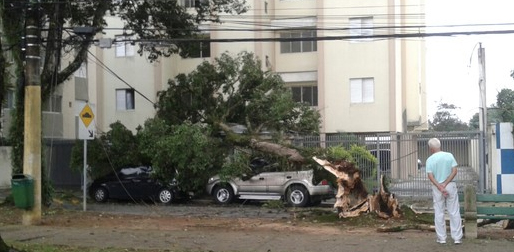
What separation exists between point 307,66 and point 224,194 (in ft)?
52.6

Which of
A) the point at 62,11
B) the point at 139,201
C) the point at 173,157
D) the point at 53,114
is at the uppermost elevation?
the point at 62,11

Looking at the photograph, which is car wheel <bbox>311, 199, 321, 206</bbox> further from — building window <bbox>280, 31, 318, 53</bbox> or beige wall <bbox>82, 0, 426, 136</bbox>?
building window <bbox>280, 31, 318, 53</bbox>

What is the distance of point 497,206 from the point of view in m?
11.2

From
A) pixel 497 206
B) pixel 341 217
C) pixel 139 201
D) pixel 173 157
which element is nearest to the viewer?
pixel 497 206

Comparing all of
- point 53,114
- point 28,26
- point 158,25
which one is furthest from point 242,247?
point 53,114

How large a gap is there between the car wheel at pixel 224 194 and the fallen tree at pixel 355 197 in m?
6.52

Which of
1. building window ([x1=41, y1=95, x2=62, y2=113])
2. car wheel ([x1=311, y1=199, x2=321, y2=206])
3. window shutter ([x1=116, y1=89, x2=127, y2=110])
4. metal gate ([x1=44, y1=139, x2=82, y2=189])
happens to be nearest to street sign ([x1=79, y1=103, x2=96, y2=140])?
car wheel ([x1=311, y1=199, x2=321, y2=206])

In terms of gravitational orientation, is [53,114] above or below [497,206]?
above

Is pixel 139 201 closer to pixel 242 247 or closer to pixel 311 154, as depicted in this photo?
pixel 311 154

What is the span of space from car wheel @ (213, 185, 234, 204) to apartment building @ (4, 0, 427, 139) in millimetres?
12853

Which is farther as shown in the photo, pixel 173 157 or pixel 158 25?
pixel 158 25

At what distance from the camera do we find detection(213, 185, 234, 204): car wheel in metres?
20.9

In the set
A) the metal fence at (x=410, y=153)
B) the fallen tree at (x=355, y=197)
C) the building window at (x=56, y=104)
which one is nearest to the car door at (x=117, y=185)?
the metal fence at (x=410, y=153)

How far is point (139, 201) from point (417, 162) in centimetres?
964
